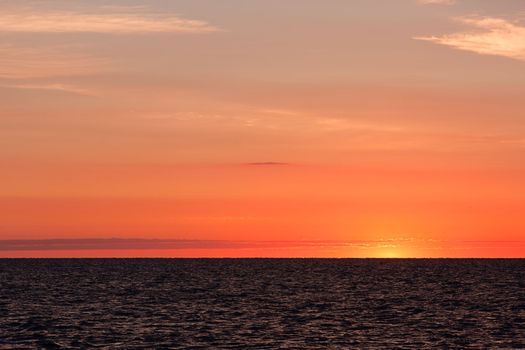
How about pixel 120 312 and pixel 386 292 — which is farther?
pixel 386 292

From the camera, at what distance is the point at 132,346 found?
62.3 metres

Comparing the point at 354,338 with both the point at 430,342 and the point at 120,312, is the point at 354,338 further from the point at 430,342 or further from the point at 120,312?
the point at 120,312

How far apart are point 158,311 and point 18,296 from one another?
33.1 m

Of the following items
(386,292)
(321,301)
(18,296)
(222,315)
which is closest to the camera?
(222,315)

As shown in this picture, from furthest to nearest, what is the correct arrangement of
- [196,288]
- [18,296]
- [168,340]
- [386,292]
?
[196,288]
[386,292]
[18,296]
[168,340]

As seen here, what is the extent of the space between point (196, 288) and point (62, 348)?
7507 centimetres

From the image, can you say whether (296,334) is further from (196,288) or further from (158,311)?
(196,288)

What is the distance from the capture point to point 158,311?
89750 mm

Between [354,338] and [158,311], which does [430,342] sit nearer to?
[354,338]

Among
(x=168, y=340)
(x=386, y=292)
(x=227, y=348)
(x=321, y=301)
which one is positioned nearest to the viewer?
(x=227, y=348)

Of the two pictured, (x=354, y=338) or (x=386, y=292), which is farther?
(x=386, y=292)

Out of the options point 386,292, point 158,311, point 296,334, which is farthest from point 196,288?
point 296,334

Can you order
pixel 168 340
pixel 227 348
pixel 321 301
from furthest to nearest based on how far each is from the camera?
1. pixel 321 301
2. pixel 168 340
3. pixel 227 348

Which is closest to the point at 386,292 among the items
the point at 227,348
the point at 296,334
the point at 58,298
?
the point at 58,298
